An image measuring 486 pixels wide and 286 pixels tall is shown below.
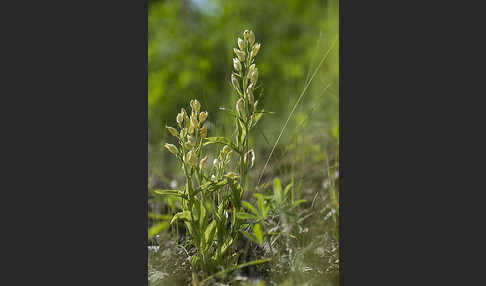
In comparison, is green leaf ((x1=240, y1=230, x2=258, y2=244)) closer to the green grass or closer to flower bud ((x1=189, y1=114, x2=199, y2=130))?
the green grass

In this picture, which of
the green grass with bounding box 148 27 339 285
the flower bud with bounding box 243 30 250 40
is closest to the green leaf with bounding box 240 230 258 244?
the green grass with bounding box 148 27 339 285

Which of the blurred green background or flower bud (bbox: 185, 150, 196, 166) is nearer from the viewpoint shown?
flower bud (bbox: 185, 150, 196, 166)

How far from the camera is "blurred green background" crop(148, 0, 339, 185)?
2049 millimetres

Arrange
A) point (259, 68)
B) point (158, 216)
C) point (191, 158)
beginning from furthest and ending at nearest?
point (259, 68)
point (158, 216)
point (191, 158)

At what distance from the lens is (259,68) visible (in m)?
2.46

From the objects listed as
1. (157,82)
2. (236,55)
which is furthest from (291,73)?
(236,55)

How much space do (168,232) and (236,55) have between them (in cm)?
75

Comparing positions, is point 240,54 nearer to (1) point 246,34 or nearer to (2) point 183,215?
(1) point 246,34

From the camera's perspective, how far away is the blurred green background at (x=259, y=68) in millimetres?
2049

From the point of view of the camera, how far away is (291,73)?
3.02 m

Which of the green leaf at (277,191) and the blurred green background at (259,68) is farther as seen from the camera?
the blurred green background at (259,68)

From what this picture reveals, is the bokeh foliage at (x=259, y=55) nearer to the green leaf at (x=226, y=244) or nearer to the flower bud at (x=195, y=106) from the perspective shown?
the flower bud at (x=195, y=106)

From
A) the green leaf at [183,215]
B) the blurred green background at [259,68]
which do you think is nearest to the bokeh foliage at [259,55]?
the blurred green background at [259,68]

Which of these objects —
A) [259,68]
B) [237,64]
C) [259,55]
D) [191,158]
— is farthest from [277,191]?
[259,55]
